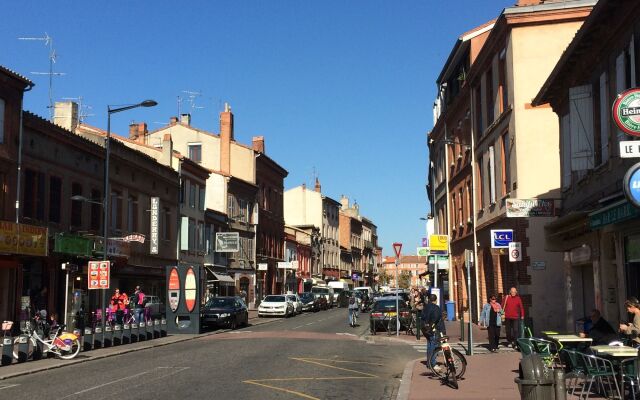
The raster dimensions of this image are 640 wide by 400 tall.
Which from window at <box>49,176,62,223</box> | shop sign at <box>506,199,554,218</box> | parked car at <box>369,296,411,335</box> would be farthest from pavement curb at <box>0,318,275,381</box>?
shop sign at <box>506,199,554,218</box>

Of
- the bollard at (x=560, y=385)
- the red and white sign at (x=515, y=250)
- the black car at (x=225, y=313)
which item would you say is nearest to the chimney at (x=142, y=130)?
the black car at (x=225, y=313)

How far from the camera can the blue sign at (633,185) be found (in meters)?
10.1

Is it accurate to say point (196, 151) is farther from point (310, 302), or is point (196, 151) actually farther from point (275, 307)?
point (275, 307)

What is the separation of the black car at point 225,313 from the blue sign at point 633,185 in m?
23.4

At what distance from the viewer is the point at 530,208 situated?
19.1 m

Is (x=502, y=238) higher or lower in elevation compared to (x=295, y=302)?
higher

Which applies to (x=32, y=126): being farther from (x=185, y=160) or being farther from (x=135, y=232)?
(x=185, y=160)

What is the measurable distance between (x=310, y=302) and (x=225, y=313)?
2210 centimetres

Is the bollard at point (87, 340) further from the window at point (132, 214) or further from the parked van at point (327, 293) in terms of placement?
the parked van at point (327, 293)

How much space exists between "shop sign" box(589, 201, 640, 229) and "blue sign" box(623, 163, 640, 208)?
171 centimetres

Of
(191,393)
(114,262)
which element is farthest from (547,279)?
(114,262)

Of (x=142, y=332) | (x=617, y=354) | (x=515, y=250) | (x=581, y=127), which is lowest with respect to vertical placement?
(x=142, y=332)

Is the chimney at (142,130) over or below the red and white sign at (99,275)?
over

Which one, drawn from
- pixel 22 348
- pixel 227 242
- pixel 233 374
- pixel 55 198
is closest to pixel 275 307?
pixel 227 242
